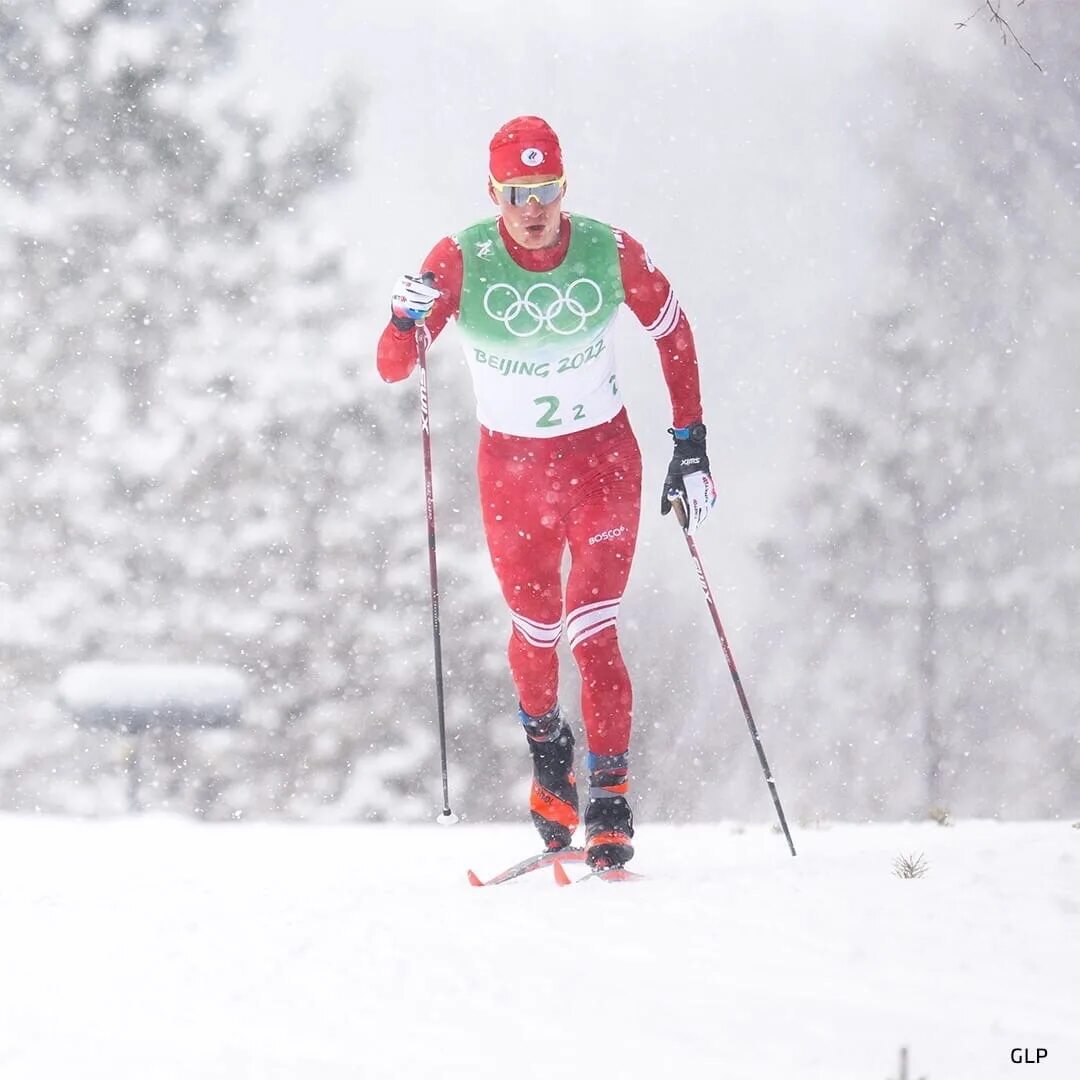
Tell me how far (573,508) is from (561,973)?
2.34 m

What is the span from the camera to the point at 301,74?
2441 cm

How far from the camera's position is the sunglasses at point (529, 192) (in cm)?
470

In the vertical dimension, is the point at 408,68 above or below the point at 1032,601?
above

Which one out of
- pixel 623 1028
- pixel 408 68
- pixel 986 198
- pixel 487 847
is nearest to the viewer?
pixel 623 1028

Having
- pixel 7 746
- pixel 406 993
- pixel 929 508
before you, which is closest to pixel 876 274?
pixel 929 508

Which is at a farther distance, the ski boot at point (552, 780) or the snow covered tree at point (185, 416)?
the snow covered tree at point (185, 416)

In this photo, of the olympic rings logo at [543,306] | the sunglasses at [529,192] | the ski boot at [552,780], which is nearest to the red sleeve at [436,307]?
the olympic rings logo at [543,306]

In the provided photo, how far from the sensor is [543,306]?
484 cm

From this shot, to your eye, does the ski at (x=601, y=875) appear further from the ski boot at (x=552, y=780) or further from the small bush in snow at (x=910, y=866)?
the small bush in snow at (x=910, y=866)

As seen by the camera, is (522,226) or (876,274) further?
(876,274)

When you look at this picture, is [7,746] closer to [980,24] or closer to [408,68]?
[980,24]

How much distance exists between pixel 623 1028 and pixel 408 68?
35670mm

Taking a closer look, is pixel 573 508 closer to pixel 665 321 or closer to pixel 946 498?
pixel 665 321

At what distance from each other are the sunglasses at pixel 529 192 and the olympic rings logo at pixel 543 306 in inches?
12.2
